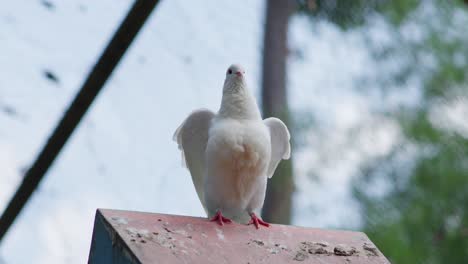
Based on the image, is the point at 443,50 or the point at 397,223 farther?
the point at 443,50

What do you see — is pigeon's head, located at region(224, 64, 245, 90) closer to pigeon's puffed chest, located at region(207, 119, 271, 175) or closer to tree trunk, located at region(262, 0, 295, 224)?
pigeon's puffed chest, located at region(207, 119, 271, 175)

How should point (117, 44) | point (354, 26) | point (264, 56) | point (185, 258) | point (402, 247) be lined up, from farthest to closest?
1. point (264, 56)
2. point (402, 247)
3. point (354, 26)
4. point (185, 258)
5. point (117, 44)

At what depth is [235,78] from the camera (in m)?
3.48

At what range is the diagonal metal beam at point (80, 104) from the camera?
1.76 metres

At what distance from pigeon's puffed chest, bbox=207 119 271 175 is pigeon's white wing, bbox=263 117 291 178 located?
0.77 ft

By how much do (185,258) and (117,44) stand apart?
2.79 ft

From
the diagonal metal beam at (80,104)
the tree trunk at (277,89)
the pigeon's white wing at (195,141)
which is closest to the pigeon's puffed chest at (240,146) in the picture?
the pigeon's white wing at (195,141)

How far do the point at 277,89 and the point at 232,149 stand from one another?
2.66m

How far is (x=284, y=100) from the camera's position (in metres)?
5.80

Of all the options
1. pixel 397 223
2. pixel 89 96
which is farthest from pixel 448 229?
pixel 89 96

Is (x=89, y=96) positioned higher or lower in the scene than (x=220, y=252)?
higher

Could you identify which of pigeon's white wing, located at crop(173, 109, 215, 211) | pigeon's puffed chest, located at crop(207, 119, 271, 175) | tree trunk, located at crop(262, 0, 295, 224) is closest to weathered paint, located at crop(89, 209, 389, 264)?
pigeon's puffed chest, located at crop(207, 119, 271, 175)

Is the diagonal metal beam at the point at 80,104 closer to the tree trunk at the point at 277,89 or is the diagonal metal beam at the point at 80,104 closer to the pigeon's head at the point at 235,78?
the pigeon's head at the point at 235,78

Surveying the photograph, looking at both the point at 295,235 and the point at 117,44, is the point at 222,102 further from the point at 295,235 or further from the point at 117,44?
the point at 117,44
